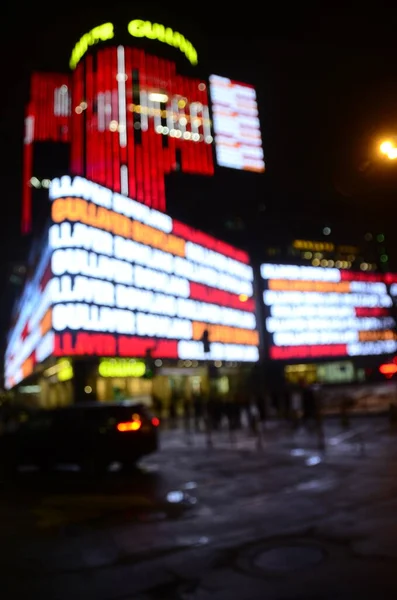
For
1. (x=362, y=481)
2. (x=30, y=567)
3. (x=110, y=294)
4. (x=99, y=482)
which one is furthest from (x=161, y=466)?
(x=110, y=294)

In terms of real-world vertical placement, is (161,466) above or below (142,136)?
below

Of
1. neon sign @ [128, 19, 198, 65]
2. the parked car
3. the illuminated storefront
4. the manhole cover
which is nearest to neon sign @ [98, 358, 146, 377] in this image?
the illuminated storefront

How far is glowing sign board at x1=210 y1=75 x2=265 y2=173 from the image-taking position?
7200 cm

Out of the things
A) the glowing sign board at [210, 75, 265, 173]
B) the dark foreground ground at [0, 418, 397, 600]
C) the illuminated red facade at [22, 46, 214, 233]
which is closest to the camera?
the dark foreground ground at [0, 418, 397, 600]

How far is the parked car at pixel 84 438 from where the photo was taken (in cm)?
1267

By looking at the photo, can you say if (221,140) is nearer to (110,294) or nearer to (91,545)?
(110,294)

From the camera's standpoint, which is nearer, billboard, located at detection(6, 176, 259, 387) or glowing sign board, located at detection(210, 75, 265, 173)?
billboard, located at detection(6, 176, 259, 387)

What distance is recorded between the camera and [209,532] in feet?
23.3

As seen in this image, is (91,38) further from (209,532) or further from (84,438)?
(209,532)

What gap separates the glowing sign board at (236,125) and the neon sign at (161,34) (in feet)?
31.0

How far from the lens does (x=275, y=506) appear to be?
8430 mm

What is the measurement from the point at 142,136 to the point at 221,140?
43.2 ft

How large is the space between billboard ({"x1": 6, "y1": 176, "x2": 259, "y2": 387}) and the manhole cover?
25.4 meters

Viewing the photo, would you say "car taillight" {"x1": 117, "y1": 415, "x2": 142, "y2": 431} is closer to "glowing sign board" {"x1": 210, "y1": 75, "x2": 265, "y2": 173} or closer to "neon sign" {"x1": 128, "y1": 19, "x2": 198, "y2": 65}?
"glowing sign board" {"x1": 210, "y1": 75, "x2": 265, "y2": 173}
